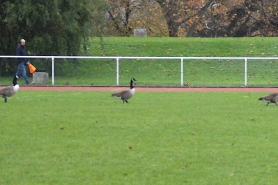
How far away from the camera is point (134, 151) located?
40.5ft

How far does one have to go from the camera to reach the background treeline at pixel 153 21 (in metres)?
37.7

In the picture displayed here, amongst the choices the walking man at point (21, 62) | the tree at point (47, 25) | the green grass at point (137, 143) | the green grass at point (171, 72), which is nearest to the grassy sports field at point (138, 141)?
the green grass at point (137, 143)

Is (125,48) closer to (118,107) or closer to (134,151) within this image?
(118,107)

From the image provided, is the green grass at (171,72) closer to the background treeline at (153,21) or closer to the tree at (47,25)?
the tree at (47,25)

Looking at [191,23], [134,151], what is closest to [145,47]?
[191,23]

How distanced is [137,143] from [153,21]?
48.7m

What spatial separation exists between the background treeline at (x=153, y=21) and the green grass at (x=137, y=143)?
16.3 meters

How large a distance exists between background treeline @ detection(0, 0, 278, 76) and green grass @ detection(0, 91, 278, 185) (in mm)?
16300

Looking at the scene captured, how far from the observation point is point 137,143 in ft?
43.7

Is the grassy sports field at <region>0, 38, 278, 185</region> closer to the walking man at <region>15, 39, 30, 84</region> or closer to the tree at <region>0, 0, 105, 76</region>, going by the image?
the walking man at <region>15, 39, 30, 84</region>

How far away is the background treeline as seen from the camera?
37.7m

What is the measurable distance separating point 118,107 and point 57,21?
56.5ft

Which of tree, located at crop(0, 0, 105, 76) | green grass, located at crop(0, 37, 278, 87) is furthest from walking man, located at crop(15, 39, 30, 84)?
tree, located at crop(0, 0, 105, 76)

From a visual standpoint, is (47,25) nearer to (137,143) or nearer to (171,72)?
(171,72)
